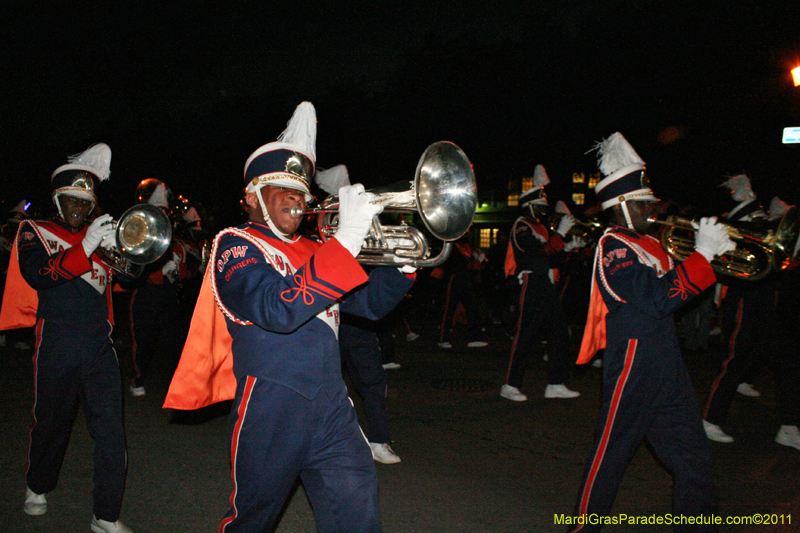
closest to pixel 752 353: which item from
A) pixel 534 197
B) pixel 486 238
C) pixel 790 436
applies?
→ pixel 790 436

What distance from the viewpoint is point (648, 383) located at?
3.17 m

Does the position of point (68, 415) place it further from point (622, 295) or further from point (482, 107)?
point (482, 107)

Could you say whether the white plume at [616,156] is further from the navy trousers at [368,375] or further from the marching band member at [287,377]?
the navy trousers at [368,375]

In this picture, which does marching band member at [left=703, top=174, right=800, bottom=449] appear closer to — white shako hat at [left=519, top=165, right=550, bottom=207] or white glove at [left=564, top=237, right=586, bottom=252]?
white glove at [left=564, top=237, right=586, bottom=252]

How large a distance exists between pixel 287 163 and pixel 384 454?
2.95 meters

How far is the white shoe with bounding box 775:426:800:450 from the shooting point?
16.7ft

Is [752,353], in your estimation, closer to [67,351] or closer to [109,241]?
[109,241]

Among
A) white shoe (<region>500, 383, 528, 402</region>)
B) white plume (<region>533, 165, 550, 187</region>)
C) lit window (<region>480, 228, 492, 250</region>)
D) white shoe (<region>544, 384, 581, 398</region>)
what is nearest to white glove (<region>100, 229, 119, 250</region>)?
white shoe (<region>500, 383, 528, 402</region>)

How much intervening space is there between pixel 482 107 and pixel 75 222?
19.1 metres

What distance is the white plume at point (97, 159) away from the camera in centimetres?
417

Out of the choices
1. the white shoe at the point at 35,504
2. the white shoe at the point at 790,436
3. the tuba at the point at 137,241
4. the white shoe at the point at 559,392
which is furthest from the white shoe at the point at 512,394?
the white shoe at the point at 35,504

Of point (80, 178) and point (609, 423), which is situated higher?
point (80, 178)

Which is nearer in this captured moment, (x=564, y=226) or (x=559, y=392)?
(x=559, y=392)

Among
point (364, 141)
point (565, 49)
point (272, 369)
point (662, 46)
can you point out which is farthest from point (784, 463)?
point (364, 141)
